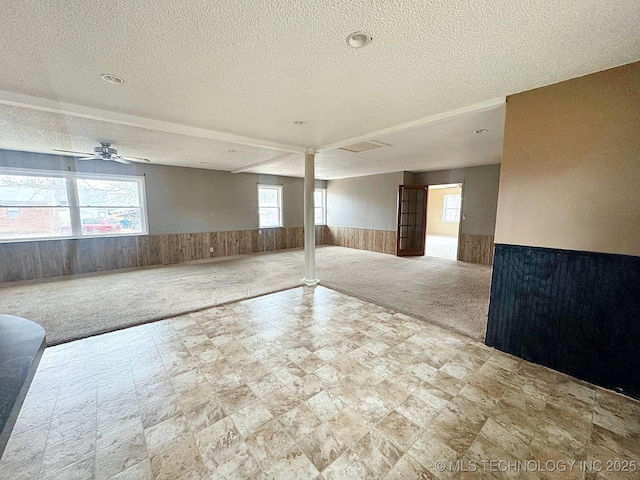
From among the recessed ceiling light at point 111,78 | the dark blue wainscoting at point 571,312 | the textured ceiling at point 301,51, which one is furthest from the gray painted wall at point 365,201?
the recessed ceiling light at point 111,78

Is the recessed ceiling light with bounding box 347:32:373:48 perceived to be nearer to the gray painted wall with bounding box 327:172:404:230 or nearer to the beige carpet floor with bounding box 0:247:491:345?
the beige carpet floor with bounding box 0:247:491:345

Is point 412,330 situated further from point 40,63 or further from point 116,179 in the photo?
point 116,179

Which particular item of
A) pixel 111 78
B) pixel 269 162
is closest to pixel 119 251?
pixel 269 162

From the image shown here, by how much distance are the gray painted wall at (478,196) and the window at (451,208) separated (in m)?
5.45

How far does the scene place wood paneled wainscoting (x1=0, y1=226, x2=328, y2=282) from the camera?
4902 millimetres

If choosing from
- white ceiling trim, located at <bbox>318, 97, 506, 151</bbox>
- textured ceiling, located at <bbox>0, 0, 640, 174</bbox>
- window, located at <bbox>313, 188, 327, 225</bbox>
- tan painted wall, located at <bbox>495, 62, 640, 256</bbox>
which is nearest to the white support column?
white ceiling trim, located at <bbox>318, 97, 506, 151</bbox>

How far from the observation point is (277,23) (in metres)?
1.51

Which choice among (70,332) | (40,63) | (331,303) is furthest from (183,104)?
(331,303)

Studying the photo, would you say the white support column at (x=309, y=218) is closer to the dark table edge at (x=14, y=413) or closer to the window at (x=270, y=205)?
the dark table edge at (x=14, y=413)

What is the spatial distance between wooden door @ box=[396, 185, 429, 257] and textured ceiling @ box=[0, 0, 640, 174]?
16.1 ft

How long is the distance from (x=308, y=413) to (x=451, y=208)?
40.4ft

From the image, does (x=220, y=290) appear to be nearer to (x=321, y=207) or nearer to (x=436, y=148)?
(x=436, y=148)

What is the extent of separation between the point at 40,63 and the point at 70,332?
266cm

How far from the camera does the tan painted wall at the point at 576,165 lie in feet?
6.29
